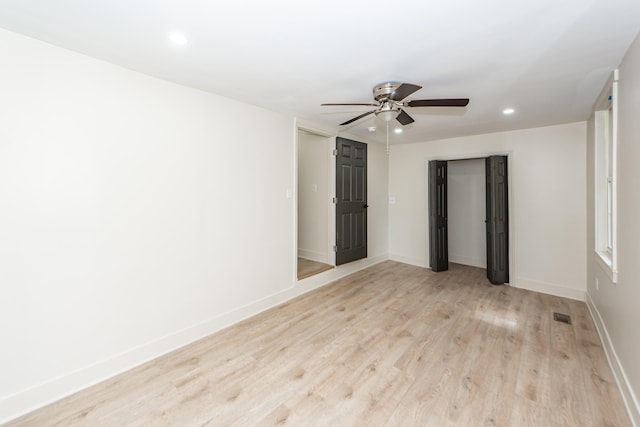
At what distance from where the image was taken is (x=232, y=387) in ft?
6.52

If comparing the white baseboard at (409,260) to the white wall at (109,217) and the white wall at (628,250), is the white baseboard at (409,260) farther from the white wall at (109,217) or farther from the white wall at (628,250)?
the white wall at (109,217)

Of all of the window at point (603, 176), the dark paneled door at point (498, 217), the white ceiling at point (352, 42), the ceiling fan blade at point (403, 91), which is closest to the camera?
the white ceiling at point (352, 42)

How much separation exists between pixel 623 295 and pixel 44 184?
13.6 ft

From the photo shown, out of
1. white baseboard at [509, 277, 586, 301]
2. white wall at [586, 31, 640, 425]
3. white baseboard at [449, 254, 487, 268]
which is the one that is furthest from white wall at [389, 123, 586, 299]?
white wall at [586, 31, 640, 425]

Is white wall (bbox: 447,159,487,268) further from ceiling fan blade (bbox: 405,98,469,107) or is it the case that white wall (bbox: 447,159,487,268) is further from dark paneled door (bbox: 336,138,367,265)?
ceiling fan blade (bbox: 405,98,469,107)

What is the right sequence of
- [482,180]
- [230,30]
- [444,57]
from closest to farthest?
[230,30] < [444,57] < [482,180]

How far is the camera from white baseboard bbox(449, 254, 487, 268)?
514 centimetres

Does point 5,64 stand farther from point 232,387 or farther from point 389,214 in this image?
point 389,214

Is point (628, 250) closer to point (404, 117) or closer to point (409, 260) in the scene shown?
point (404, 117)

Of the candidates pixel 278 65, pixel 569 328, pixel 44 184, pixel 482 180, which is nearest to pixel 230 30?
pixel 278 65

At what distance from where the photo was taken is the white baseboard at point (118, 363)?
1754mm

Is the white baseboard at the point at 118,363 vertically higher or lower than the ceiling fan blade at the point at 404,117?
lower

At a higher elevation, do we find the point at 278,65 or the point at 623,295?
the point at 278,65

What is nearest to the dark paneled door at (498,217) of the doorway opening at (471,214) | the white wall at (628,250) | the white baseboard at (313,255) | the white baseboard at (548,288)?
the doorway opening at (471,214)
